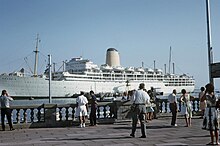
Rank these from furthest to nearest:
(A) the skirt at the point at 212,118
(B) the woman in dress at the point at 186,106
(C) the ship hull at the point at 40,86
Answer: (C) the ship hull at the point at 40,86 < (B) the woman in dress at the point at 186,106 < (A) the skirt at the point at 212,118

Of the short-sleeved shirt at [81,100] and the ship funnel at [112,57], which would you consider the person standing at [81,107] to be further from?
the ship funnel at [112,57]

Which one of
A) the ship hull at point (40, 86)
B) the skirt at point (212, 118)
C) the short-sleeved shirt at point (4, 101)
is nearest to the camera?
the skirt at point (212, 118)

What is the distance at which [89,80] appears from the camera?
3561 inches

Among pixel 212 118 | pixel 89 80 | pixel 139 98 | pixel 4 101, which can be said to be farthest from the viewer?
pixel 89 80

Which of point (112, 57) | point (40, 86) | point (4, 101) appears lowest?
Result: point (4, 101)

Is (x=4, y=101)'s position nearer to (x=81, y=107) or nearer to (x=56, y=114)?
(x=56, y=114)

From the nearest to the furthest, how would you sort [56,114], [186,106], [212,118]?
[212,118], [186,106], [56,114]

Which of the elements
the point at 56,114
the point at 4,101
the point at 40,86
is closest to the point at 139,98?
the point at 56,114

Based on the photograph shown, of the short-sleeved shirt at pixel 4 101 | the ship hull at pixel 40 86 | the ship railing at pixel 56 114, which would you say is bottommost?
the ship railing at pixel 56 114

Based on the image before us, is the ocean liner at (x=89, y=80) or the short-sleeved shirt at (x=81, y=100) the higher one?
the ocean liner at (x=89, y=80)

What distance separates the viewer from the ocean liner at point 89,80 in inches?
3140

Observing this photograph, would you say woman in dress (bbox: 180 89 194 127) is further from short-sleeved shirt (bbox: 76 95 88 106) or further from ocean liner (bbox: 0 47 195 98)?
ocean liner (bbox: 0 47 195 98)

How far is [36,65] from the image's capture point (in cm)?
9469

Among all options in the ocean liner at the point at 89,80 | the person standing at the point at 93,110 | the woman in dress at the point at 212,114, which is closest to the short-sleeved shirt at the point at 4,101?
→ the person standing at the point at 93,110
